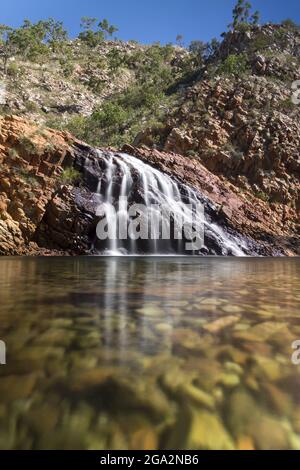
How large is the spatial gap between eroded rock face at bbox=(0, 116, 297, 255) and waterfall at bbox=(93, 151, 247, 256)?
0.72 meters

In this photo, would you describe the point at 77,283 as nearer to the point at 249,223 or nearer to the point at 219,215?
the point at 219,215

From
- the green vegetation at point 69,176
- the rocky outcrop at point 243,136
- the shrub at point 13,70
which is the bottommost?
the green vegetation at point 69,176

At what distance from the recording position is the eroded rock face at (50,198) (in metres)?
19.0

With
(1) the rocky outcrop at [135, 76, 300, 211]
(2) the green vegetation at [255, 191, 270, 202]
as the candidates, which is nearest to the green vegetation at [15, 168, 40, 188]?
(1) the rocky outcrop at [135, 76, 300, 211]

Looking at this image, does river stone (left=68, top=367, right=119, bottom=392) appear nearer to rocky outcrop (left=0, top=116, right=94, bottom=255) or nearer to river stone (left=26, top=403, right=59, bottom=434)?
river stone (left=26, top=403, right=59, bottom=434)

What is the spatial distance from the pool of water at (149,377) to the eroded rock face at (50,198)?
48.3 ft

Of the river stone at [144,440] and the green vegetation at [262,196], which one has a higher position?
the green vegetation at [262,196]

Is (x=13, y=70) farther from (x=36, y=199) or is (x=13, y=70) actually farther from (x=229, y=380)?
(x=229, y=380)

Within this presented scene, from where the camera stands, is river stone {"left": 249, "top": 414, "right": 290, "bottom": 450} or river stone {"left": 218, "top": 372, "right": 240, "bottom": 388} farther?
river stone {"left": 218, "top": 372, "right": 240, "bottom": 388}

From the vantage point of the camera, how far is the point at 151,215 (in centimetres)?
2130

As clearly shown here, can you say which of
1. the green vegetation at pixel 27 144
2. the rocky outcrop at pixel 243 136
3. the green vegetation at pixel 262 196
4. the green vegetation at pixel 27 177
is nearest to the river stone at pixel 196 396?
the green vegetation at pixel 27 177

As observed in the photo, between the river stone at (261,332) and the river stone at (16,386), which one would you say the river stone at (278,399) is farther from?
the river stone at (16,386)

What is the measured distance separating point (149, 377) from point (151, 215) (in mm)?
18850

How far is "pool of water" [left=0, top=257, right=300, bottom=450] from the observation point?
1.92 m
